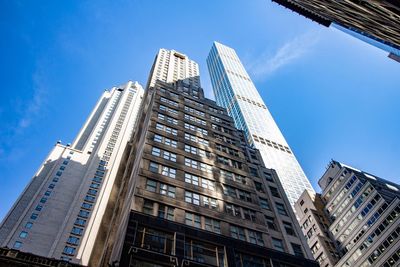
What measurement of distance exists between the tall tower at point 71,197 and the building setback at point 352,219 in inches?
2081

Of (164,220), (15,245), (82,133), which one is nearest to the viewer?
(164,220)

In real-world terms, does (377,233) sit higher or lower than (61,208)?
lower

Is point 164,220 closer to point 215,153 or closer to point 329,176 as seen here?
point 215,153

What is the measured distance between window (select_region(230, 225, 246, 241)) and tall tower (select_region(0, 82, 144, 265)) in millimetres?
34400

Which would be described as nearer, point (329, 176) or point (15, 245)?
point (15, 245)

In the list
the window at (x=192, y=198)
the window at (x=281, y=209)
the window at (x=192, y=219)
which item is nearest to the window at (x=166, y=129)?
the window at (x=192, y=198)

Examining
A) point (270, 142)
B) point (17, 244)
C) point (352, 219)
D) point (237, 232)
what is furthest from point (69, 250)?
point (270, 142)

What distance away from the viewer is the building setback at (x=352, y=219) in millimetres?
63344

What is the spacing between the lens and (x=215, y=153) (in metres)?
50.3

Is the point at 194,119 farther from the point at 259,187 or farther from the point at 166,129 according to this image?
the point at 259,187

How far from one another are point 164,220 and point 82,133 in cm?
12180

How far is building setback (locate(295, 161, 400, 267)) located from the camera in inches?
2494

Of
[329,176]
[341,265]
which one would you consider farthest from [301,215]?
[341,265]

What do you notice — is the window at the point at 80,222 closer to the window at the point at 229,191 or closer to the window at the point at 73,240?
the window at the point at 73,240
